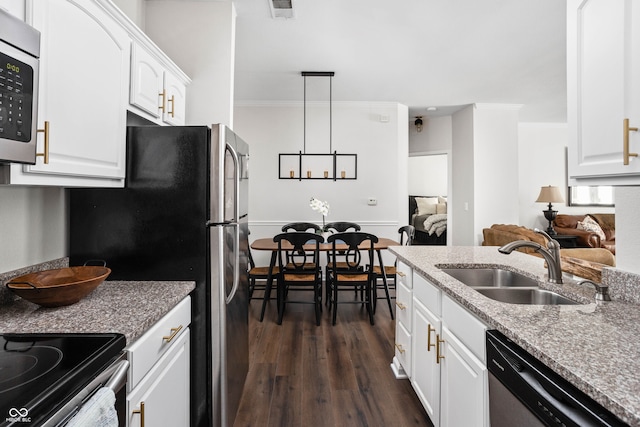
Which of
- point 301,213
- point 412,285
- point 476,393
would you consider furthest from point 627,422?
point 301,213

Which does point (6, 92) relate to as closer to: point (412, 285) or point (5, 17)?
point (5, 17)

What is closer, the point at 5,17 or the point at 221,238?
the point at 5,17

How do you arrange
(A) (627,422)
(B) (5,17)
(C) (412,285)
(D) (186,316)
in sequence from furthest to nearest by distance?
(C) (412,285), (D) (186,316), (B) (5,17), (A) (627,422)

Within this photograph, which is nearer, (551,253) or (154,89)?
(551,253)

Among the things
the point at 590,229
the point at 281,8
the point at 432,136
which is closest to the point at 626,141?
the point at 281,8

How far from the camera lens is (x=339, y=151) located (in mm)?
5059

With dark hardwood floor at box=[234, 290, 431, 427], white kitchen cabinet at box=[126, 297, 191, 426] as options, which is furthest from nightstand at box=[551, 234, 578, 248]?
white kitchen cabinet at box=[126, 297, 191, 426]

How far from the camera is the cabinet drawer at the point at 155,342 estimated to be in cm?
106

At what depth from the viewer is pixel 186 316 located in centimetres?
152

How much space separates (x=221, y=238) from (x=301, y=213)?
3435 millimetres

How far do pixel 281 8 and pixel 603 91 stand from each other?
2.30 metres

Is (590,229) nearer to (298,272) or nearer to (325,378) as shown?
(298,272)

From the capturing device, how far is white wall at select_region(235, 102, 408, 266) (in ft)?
16.6

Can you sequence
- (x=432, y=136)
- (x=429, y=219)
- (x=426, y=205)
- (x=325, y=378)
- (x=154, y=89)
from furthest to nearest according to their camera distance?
1. (x=426, y=205)
2. (x=429, y=219)
3. (x=432, y=136)
4. (x=325, y=378)
5. (x=154, y=89)
